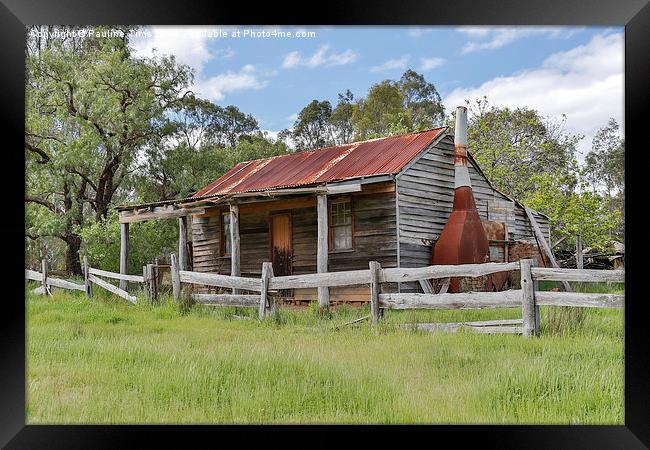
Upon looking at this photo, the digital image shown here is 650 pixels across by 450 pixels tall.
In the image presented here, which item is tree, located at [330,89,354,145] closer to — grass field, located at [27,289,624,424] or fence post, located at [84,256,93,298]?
grass field, located at [27,289,624,424]

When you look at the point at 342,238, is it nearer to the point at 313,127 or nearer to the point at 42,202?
the point at 313,127

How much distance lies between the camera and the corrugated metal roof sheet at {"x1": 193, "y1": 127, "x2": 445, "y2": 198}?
10664mm

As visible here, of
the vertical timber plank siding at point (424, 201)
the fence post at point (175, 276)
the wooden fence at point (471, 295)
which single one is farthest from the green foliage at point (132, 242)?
the vertical timber plank siding at point (424, 201)

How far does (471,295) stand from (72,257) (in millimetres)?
6374

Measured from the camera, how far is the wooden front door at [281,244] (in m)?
11.9

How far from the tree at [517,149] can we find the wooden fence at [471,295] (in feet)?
9.69

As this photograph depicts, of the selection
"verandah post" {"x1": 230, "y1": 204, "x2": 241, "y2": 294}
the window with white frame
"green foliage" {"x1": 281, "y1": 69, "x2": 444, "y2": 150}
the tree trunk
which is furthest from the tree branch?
the window with white frame

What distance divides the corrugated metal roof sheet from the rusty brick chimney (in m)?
0.92

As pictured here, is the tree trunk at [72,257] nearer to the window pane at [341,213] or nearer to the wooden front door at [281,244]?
the wooden front door at [281,244]
